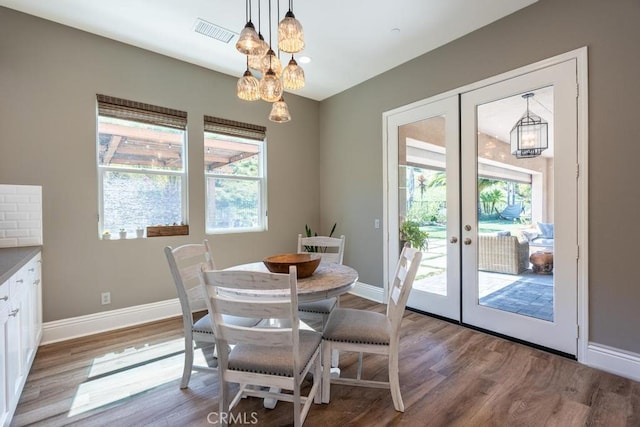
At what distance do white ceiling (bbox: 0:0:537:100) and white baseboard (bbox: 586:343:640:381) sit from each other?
9.35 feet

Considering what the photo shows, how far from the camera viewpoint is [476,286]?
9.73 feet

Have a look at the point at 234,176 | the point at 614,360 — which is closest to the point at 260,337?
the point at 614,360

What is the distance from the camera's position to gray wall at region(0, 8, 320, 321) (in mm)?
2641

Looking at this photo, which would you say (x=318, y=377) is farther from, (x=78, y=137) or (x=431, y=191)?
(x=78, y=137)

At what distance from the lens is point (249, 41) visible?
1.76 meters

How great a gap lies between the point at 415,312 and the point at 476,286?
0.82 metres

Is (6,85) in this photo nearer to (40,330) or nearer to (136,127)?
(136,127)

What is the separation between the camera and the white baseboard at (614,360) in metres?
2.10

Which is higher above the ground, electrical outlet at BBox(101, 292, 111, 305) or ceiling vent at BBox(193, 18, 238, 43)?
ceiling vent at BBox(193, 18, 238, 43)

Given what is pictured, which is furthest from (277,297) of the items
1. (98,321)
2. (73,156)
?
(73,156)

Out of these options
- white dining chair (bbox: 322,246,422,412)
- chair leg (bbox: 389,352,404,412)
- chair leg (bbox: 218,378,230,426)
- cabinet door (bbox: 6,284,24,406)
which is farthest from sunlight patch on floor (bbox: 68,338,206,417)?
chair leg (bbox: 389,352,404,412)

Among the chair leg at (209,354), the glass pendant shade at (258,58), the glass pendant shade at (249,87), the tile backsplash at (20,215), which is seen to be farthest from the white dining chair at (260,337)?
the tile backsplash at (20,215)

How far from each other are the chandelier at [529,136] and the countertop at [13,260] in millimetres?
3712

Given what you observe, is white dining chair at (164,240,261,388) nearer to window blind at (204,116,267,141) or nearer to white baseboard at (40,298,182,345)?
white baseboard at (40,298,182,345)
